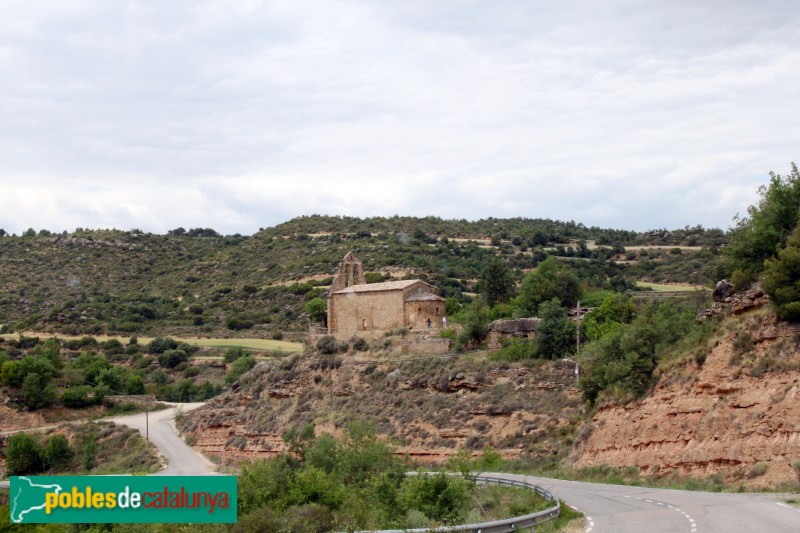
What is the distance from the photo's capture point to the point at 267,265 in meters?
99.8

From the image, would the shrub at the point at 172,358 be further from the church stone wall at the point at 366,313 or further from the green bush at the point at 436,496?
the green bush at the point at 436,496

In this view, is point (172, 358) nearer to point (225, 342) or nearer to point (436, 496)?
point (225, 342)

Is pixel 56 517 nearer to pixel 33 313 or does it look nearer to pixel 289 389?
pixel 289 389

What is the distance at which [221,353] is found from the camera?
75875 millimetres

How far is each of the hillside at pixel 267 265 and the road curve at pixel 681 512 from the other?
144 feet

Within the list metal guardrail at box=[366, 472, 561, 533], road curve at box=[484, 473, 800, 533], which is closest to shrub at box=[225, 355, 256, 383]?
road curve at box=[484, 473, 800, 533]

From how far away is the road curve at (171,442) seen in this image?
46.4m

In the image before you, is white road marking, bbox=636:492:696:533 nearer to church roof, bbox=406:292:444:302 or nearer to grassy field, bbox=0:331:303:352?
church roof, bbox=406:292:444:302

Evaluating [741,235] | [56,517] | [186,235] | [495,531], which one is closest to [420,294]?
[741,235]

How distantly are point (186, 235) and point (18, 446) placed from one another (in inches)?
3337

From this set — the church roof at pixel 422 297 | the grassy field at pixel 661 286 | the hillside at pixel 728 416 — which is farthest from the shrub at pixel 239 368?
the hillside at pixel 728 416

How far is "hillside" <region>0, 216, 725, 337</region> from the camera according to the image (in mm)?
80188

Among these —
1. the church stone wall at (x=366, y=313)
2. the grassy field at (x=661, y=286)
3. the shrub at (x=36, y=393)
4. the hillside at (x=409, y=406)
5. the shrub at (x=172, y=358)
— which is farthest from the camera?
the shrub at (x=172, y=358)

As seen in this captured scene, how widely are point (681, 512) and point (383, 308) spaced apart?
32.5 meters
